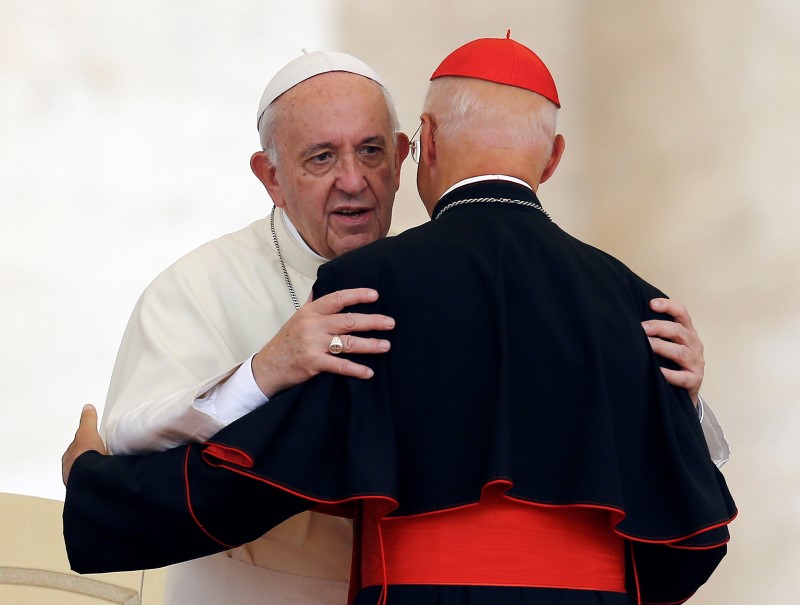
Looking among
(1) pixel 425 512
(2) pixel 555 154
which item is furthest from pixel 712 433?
(1) pixel 425 512

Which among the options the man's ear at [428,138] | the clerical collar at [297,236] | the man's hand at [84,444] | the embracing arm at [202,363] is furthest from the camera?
the clerical collar at [297,236]

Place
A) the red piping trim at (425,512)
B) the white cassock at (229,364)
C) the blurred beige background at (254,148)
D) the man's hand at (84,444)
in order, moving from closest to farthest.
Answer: the red piping trim at (425,512) → the man's hand at (84,444) → the white cassock at (229,364) → the blurred beige background at (254,148)

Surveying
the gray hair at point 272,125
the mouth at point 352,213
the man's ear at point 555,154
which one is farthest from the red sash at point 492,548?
the gray hair at point 272,125

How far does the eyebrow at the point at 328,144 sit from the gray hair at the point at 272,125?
3.5 inches

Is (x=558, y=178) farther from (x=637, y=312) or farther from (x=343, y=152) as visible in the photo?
(x=637, y=312)

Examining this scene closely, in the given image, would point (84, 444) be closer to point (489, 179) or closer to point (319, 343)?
point (319, 343)

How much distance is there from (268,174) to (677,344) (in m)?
1.39

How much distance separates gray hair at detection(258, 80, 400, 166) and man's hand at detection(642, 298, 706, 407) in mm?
1083

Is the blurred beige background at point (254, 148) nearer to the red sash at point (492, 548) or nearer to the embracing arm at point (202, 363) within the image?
the embracing arm at point (202, 363)

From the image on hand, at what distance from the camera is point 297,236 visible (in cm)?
349

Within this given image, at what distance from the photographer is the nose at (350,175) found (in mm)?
3287

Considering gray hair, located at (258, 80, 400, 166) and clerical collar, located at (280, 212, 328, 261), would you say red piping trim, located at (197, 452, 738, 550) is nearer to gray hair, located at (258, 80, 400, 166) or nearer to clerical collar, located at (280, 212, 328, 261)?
clerical collar, located at (280, 212, 328, 261)

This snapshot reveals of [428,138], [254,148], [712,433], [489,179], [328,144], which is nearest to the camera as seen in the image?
[489,179]

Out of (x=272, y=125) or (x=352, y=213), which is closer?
(x=352, y=213)
